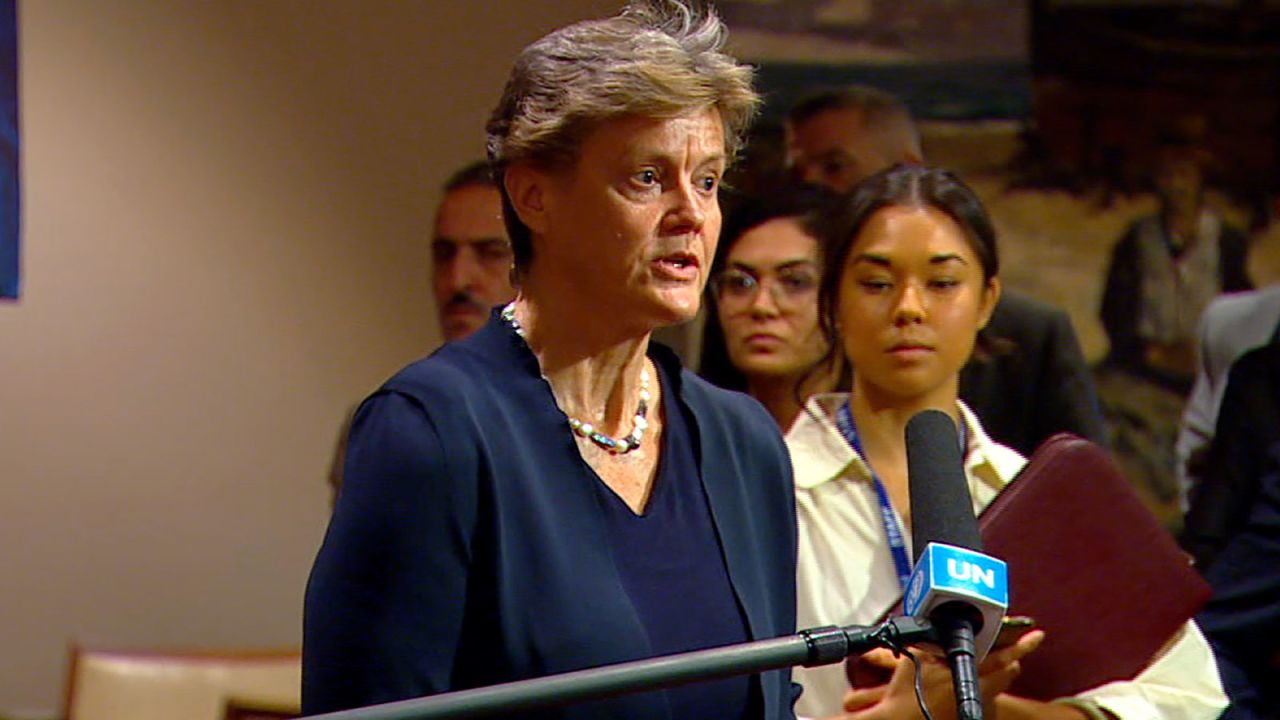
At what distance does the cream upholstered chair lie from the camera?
2.77m

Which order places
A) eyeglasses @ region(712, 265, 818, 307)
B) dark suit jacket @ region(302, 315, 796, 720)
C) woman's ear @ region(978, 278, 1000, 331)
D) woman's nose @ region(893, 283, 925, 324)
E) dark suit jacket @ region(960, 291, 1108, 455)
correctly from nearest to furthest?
dark suit jacket @ region(302, 315, 796, 720) → woman's nose @ region(893, 283, 925, 324) → woman's ear @ region(978, 278, 1000, 331) → eyeglasses @ region(712, 265, 818, 307) → dark suit jacket @ region(960, 291, 1108, 455)

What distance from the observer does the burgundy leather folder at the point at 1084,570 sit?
217cm

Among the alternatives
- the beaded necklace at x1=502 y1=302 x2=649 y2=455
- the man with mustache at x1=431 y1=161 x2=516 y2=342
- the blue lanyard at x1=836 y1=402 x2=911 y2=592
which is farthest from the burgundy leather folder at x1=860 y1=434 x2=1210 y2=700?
the man with mustache at x1=431 y1=161 x2=516 y2=342

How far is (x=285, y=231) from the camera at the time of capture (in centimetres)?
298

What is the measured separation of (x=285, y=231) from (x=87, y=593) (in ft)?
2.08

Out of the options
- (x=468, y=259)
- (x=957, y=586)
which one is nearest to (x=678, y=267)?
(x=957, y=586)

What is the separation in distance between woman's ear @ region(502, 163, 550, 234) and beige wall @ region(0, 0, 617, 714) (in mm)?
A: 1074

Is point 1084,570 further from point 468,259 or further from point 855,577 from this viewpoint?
point 468,259

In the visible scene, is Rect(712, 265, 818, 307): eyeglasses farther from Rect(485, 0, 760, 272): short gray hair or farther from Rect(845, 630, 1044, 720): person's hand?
Rect(485, 0, 760, 272): short gray hair

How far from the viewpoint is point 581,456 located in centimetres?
165

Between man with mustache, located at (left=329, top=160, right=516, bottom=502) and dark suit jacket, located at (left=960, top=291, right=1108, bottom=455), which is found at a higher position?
man with mustache, located at (left=329, top=160, right=516, bottom=502)

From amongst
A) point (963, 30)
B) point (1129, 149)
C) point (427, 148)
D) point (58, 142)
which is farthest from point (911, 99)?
point (58, 142)

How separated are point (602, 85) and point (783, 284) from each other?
3.87 ft

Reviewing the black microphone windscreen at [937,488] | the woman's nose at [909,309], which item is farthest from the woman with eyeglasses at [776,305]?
the black microphone windscreen at [937,488]
